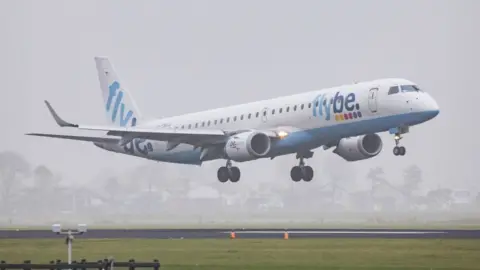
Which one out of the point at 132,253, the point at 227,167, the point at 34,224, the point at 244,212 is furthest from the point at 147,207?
the point at 132,253

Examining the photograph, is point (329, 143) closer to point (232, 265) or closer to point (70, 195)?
point (232, 265)

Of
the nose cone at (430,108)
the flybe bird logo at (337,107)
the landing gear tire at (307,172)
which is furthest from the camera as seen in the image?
the landing gear tire at (307,172)

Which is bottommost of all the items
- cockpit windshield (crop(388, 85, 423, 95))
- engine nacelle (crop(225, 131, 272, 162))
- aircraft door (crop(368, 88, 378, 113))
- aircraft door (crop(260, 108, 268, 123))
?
engine nacelle (crop(225, 131, 272, 162))

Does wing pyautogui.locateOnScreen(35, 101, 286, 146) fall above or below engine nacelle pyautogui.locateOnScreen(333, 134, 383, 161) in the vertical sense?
above

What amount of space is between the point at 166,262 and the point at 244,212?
6702 centimetres

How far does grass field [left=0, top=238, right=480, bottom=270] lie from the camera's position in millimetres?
44781

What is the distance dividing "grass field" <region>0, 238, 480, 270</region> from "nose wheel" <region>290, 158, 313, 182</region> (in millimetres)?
19066

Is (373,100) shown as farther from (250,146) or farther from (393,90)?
(250,146)

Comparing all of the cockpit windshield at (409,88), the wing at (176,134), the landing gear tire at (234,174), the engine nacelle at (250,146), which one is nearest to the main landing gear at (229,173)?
the landing gear tire at (234,174)

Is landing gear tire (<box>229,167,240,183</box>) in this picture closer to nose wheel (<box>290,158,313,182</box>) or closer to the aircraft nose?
nose wheel (<box>290,158,313,182</box>)

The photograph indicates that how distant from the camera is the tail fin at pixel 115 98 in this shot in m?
88.3

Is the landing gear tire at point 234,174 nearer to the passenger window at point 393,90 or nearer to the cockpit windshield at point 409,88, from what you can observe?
the passenger window at point 393,90

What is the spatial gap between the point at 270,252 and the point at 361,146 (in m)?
25.5

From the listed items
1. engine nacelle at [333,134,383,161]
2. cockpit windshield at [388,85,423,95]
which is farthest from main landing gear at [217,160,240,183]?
cockpit windshield at [388,85,423,95]
